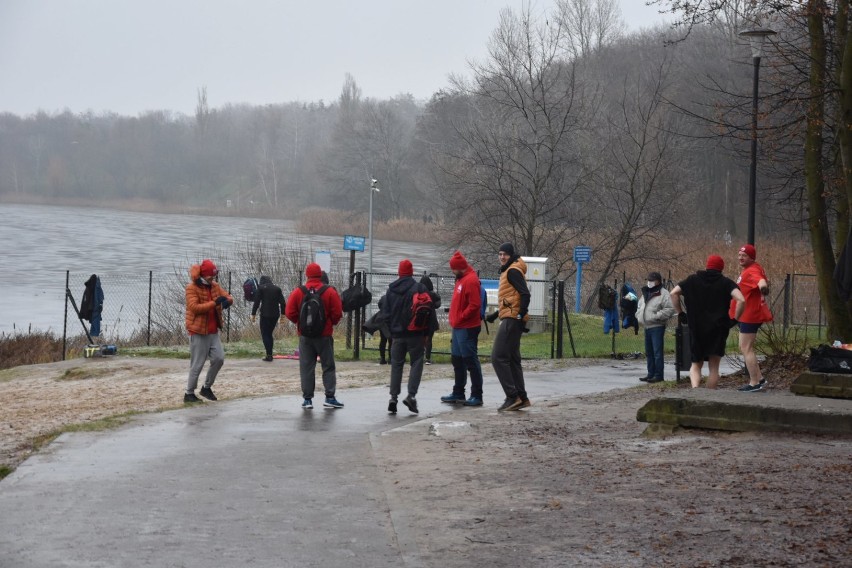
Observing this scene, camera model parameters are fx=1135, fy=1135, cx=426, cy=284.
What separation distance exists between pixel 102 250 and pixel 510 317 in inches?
2338

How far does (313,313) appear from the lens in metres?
13.4

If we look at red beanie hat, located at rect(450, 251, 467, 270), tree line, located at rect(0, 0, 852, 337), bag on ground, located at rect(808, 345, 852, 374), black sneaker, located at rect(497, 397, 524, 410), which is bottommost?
black sneaker, located at rect(497, 397, 524, 410)

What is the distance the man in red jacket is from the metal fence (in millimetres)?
6823

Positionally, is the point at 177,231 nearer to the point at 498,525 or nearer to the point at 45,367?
the point at 45,367

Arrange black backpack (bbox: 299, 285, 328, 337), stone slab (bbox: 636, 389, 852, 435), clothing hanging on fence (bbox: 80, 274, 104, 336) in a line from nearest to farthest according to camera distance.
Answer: stone slab (bbox: 636, 389, 852, 435) < black backpack (bbox: 299, 285, 328, 337) < clothing hanging on fence (bbox: 80, 274, 104, 336)

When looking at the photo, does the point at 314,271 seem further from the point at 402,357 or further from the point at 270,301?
the point at 270,301

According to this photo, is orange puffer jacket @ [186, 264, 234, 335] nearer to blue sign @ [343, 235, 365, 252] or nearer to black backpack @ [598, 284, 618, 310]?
blue sign @ [343, 235, 365, 252]

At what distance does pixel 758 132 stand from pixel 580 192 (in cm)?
2340

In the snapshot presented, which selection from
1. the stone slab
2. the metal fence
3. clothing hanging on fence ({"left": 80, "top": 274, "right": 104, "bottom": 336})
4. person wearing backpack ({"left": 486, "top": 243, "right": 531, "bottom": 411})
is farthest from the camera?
clothing hanging on fence ({"left": 80, "top": 274, "right": 104, "bottom": 336})

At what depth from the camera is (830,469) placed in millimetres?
7934

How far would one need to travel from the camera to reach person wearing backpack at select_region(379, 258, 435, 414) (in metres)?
13.4

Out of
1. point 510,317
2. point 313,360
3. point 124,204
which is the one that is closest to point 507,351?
point 510,317

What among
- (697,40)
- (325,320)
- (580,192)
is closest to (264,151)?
(697,40)

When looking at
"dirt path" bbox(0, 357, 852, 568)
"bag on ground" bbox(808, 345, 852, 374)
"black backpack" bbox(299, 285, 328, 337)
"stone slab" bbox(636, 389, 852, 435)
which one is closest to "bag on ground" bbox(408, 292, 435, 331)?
"black backpack" bbox(299, 285, 328, 337)
